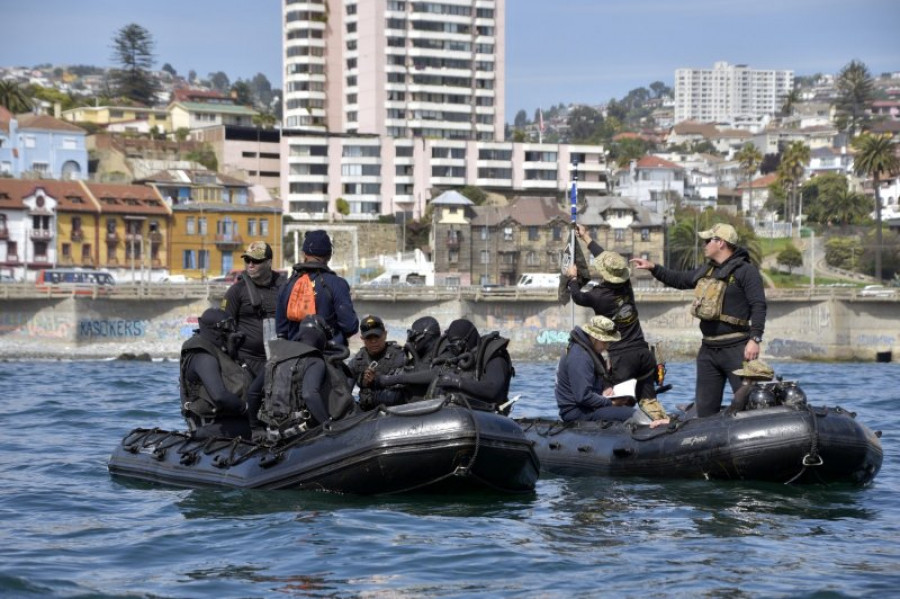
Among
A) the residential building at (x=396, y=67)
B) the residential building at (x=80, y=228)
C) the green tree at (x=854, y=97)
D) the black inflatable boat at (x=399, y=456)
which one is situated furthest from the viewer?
the green tree at (x=854, y=97)

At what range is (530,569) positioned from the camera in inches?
414

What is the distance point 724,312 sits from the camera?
47.8ft

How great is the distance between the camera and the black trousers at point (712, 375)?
575 inches

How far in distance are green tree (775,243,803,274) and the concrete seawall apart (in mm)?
32372

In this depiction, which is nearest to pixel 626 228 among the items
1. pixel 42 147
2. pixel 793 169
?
pixel 793 169

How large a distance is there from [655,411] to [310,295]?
3834mm

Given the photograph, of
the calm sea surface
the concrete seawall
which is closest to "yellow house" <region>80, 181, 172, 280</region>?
the concrete seawall

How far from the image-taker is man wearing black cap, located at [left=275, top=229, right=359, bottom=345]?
14039 millimetres

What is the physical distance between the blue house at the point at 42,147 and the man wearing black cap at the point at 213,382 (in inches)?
3406

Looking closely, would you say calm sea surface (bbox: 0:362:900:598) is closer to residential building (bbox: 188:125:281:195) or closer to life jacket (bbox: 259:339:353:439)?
life jacket (bbox: 259:339:353:439)

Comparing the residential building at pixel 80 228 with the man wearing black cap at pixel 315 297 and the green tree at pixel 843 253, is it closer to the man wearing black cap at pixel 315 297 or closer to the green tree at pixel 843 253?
the green tree at pixel 843 253

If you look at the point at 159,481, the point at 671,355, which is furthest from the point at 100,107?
the point at 159,481

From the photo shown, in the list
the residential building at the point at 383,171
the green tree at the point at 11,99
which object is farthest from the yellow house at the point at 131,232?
the green tree at the point at 11,99

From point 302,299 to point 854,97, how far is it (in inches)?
7327
